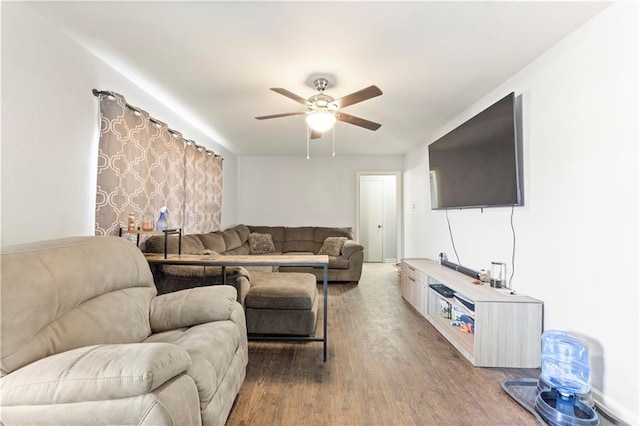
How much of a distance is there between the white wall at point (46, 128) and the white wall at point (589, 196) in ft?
11.3

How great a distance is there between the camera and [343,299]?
13.7 feet

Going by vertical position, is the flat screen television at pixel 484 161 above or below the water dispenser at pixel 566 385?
above

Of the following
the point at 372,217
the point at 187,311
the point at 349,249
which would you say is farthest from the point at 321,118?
the point at 372,217

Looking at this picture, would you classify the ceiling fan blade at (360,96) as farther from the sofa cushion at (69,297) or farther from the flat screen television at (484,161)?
the sofa cushion at (69,297)

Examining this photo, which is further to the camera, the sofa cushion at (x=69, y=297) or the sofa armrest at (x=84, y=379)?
the sofa cushion at (x=69, y=297)

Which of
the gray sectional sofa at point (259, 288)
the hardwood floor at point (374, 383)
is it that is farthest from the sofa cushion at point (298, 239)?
the hardwood floor at point (374, 383)

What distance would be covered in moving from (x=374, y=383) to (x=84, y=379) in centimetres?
170

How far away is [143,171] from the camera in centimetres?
284

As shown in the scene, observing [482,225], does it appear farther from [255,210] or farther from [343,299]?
[255,210]

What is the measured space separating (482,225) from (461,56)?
164 cm

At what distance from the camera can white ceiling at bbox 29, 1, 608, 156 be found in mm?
1771

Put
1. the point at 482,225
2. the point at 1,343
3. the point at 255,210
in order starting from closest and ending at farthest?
the point at 1,343 → the point at 482,225 → the point at 255,210

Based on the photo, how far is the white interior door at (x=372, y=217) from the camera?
7.25 m

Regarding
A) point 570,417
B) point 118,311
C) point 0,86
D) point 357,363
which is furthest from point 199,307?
point 570,417
